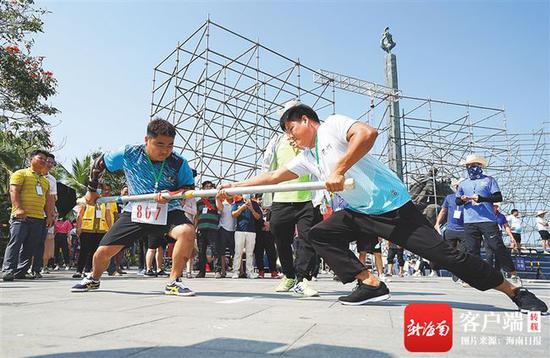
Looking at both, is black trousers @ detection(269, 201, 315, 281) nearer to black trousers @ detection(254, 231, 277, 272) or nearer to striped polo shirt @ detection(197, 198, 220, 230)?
black trousers @ detection(254, 231, 277, 272)

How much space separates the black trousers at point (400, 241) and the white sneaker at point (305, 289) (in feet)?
2.93

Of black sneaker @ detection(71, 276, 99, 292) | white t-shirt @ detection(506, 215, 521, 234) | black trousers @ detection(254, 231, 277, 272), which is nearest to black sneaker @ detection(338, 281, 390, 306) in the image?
black sneaker @ detection(71, 276, 99, 292)

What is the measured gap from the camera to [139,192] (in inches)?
172

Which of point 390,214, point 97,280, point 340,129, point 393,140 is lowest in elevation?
point 97,280

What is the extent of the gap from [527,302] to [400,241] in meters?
0.89

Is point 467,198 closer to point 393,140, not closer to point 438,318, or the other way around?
point 438,318

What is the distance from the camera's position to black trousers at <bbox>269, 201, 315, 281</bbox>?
445 centimetres

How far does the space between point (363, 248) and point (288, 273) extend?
2.94 meters

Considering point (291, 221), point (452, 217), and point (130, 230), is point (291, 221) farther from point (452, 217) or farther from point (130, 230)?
point (452, 217)

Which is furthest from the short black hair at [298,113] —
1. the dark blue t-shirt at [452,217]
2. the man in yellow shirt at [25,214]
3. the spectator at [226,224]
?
the spectator at [226,224]

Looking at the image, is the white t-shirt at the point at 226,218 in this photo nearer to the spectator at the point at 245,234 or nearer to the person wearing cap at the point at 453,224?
the spectator at the point at 245,234

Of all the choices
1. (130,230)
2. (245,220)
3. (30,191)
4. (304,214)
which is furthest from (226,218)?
(130,230)

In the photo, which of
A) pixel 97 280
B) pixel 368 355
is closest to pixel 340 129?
pixel 368 355

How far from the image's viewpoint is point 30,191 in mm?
6395
